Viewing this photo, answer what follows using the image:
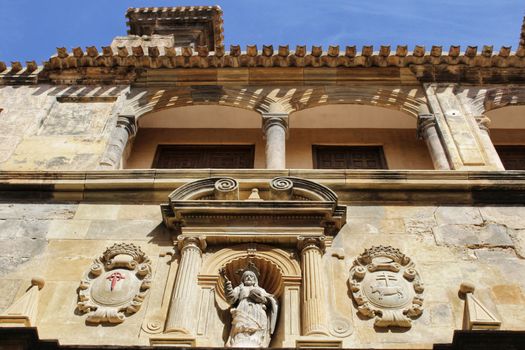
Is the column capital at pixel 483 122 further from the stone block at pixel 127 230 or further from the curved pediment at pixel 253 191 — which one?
the stone block at pixel 127 230

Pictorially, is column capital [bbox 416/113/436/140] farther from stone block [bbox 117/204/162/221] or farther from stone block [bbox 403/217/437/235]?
stone block [bbox 117/204/162/221]

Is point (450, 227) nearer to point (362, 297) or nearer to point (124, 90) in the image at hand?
point (362, 297)

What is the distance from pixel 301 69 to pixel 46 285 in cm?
554

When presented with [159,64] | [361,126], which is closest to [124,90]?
[159,64]

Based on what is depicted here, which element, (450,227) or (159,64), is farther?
(159,64)

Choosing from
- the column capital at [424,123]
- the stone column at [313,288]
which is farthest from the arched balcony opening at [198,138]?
the stone column at [313,288]

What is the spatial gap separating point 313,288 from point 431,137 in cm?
379

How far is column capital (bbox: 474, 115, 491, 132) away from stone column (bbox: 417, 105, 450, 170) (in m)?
0.62

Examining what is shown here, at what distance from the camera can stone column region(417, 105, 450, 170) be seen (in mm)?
9250

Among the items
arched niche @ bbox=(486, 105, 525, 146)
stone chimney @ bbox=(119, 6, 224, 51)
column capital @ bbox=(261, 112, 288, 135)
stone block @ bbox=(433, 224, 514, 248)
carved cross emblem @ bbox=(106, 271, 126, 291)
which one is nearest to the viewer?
carved cross emblem @ bbox=(106, 271, 126, 291)

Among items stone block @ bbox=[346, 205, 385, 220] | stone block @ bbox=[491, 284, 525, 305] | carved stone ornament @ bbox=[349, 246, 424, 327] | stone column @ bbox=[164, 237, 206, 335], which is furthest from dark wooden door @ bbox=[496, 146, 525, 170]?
stone column @ bbox=[164, 237, 206, 335]

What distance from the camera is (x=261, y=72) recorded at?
11.0 m

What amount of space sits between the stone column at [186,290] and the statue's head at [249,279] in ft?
1.56

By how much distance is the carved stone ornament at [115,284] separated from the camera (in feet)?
22.1
